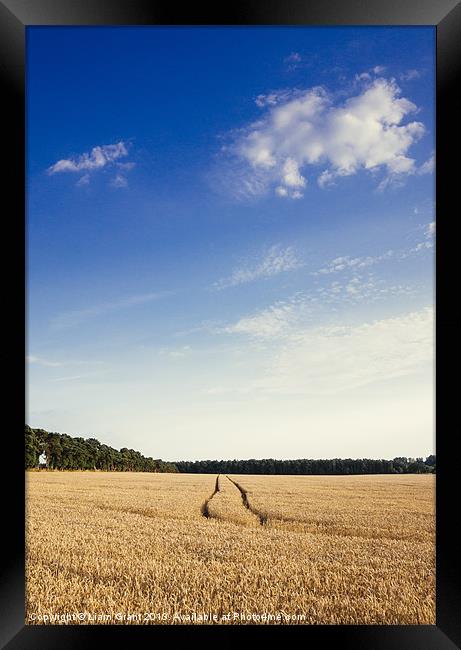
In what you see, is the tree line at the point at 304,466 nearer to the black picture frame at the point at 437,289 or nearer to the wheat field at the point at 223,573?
the wheat field at the point at 223,573

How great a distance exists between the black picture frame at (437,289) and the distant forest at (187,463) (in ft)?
68.6

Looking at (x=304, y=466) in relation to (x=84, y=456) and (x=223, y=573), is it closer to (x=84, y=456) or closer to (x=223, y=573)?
(x=84, y=456)

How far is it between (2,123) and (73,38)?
2.09 m

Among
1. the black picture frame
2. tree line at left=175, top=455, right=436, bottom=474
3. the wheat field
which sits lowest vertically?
tree line at left=175, top=455, right=436, bottom=474

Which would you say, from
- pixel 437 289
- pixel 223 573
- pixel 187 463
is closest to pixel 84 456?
pixel 187 463

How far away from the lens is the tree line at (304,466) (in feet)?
77.9

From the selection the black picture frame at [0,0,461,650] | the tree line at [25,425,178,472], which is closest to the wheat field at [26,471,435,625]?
the black picture frame at [0,0,461,650]

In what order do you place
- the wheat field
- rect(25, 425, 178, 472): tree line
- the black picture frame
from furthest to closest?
1. rect(25, 425, 178, 472): tree line
2. the wheat field
3. the black picture frame

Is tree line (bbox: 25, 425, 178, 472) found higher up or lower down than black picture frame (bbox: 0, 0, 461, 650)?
lower down

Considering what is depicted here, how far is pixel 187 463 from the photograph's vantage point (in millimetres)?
26547

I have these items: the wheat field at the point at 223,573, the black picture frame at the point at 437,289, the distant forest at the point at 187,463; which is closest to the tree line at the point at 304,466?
the distant forest at the point at 187,463

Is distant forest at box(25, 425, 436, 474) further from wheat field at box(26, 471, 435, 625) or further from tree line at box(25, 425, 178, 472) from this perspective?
wheat field at box(26, 471, 435, 625)

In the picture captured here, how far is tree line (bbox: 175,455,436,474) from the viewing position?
23750 millimetres

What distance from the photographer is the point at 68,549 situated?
14.7 feet
